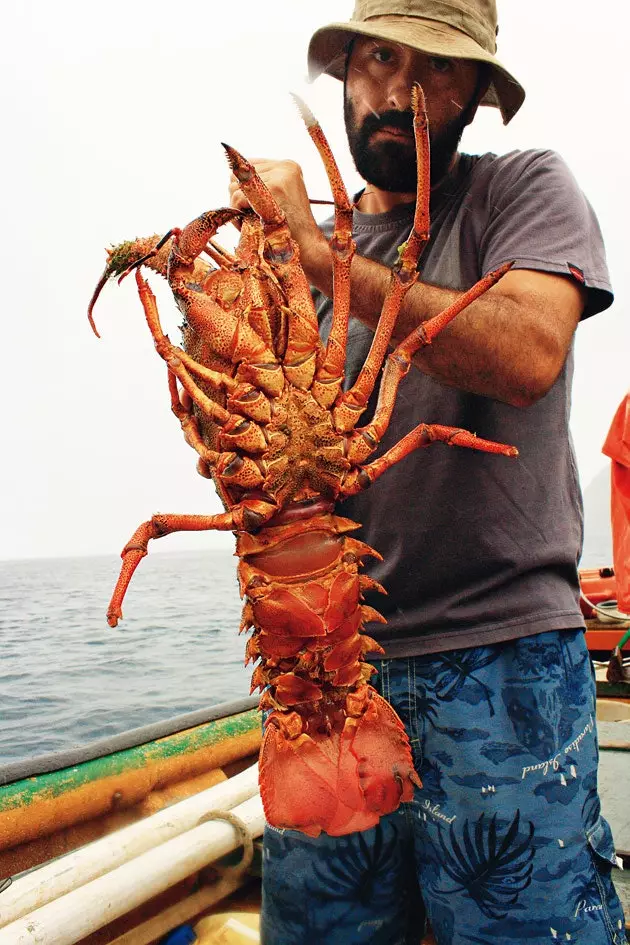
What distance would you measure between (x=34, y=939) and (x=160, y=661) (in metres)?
2.99

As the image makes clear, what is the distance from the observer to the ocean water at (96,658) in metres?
3.65

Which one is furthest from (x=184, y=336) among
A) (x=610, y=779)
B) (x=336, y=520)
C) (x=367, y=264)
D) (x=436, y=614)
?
(x=610, y=779)

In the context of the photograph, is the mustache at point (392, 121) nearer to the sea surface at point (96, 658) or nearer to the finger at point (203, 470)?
the finger at point (203, 470)

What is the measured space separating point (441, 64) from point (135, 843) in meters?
2.50

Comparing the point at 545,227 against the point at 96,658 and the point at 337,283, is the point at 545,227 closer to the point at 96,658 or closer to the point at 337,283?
the point at 337,283

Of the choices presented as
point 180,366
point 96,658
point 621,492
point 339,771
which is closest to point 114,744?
point 339,771

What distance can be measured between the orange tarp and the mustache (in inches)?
114

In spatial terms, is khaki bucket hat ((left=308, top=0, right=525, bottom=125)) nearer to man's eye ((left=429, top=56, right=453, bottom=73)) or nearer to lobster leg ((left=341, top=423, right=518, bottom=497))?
man's eye ((left=429, top=56, right=453, bottom=73))

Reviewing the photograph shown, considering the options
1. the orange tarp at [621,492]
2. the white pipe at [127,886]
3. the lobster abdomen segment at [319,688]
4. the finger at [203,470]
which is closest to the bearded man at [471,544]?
the lobster abdomen segment at [319,688]

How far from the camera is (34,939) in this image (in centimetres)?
193

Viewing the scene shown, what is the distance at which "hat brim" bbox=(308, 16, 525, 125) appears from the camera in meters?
1.63

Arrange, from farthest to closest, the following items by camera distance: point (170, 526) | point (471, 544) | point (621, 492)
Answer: point (621, 492), point (471, 544), point (170, 526)

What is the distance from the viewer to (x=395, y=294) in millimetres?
1454

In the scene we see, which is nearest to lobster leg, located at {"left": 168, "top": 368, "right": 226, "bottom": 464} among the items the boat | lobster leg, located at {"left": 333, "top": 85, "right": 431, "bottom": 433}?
lobster leg, located at {"left": 333, "top": 85, "right": 431, "bottom": 433}
